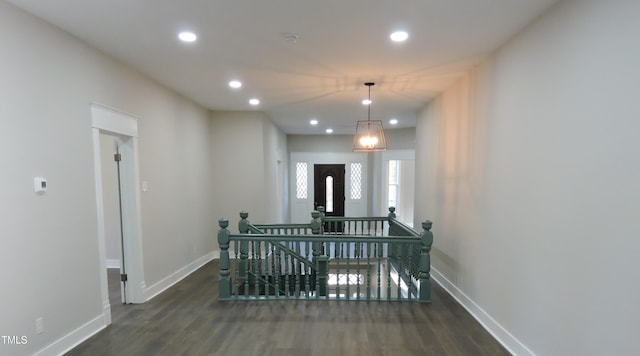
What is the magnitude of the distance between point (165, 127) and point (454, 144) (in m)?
4.00

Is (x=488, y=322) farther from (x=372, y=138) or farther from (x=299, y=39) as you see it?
(x=299, y=39)

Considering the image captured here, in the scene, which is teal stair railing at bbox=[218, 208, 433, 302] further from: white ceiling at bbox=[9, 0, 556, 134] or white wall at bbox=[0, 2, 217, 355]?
white ceiling at bbox=[9, 0, 556, 134]

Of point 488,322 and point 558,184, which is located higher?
point 558,184

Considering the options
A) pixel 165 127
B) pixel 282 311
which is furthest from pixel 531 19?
pixel 165 127

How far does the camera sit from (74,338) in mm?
2758

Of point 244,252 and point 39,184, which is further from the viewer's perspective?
point 244,252

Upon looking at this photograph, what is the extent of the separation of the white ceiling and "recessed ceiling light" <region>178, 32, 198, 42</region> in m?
0.04

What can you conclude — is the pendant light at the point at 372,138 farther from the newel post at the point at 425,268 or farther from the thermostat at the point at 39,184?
the thermostat at the point at 39,184

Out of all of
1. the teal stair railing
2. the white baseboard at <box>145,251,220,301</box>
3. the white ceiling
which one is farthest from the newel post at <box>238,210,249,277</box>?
the white ceiling

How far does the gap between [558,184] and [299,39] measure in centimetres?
235

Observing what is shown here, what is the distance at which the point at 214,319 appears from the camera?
11.1 feet

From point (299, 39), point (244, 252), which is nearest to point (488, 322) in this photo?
point (244, 252)

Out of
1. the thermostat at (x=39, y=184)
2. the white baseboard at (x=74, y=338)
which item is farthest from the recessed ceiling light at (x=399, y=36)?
the white baseboard at (x=74, y=338)

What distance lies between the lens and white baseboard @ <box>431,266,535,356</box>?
2633mm
